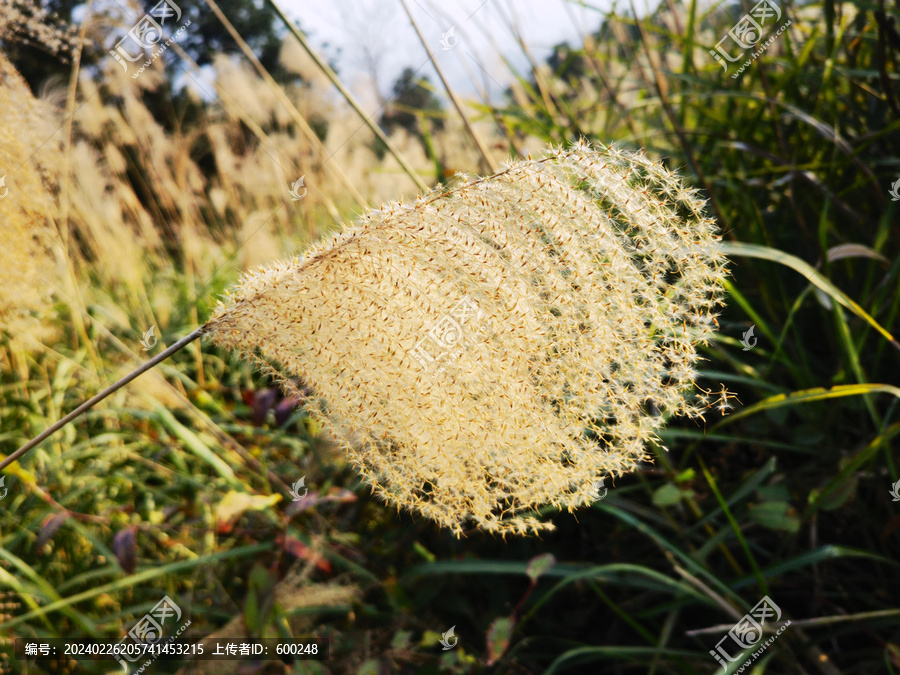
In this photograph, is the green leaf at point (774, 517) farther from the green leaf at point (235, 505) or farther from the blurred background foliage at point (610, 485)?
the green leaf at point (235, 505)

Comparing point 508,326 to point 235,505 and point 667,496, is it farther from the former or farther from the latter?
point 235,505

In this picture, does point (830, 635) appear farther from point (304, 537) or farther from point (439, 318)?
point (304, 537)

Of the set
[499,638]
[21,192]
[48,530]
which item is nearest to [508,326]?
[499,638]

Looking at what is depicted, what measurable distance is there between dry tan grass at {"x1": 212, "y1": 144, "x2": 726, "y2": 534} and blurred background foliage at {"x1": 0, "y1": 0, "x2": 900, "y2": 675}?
20.5 inches

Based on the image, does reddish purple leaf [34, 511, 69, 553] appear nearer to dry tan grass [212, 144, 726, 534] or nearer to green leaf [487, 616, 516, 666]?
dry tan grass [212, 144, 726, 534]

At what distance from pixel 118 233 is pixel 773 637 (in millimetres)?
4316

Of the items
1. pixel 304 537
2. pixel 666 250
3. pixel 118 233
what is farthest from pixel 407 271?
pixel 118 233

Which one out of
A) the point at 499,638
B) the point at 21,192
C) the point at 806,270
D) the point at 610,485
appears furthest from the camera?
the point at 610,485

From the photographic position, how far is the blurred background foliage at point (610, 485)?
5.53 feet

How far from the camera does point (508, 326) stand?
1.05 m

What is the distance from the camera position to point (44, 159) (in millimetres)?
1938

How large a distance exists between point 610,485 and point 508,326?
143 centimetres

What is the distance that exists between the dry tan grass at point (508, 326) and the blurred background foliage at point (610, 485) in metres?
0.52

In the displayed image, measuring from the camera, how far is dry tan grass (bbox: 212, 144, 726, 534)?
99 cm
